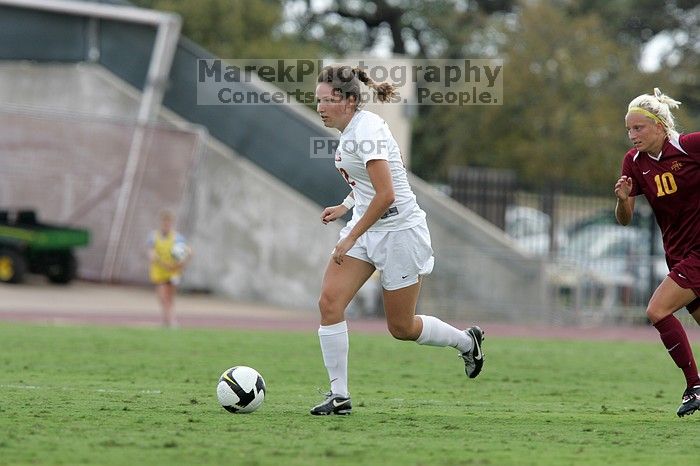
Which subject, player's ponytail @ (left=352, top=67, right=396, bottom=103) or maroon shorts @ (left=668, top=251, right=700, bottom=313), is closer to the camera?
player's ponytail @ (left=352, top=67, right=396, bottom=103)

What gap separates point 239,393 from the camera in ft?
27.0

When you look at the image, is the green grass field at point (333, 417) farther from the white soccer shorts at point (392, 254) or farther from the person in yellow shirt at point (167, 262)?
the person in yellow shirt at point (167, 262)

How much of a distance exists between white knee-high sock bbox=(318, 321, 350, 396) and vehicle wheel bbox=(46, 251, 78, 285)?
59.3ft

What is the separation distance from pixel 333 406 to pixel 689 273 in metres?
2.52

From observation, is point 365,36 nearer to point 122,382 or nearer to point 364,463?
point 122,382

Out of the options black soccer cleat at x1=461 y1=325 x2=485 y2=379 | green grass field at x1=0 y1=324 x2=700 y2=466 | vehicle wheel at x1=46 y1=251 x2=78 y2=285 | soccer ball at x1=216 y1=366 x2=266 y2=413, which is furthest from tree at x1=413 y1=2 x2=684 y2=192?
soccer ball at x1=216 y1=366 x2=266 y2=413

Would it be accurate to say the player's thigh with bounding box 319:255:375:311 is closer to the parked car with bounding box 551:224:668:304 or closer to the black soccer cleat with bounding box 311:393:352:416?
the black soccer cleat with bounding box 311:393:352:416

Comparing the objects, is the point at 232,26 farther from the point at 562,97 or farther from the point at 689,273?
the point at 689,273

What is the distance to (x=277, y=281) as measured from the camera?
87.2 feet

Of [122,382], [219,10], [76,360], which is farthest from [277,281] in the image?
[122,382]

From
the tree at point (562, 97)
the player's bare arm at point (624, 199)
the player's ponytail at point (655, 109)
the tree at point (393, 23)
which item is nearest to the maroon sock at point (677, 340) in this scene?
the player's bare arm at point (624, 199)

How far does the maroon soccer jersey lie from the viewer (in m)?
8.59

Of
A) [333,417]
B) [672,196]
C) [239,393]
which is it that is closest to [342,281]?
[333,417]

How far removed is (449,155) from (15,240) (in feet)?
52.5
